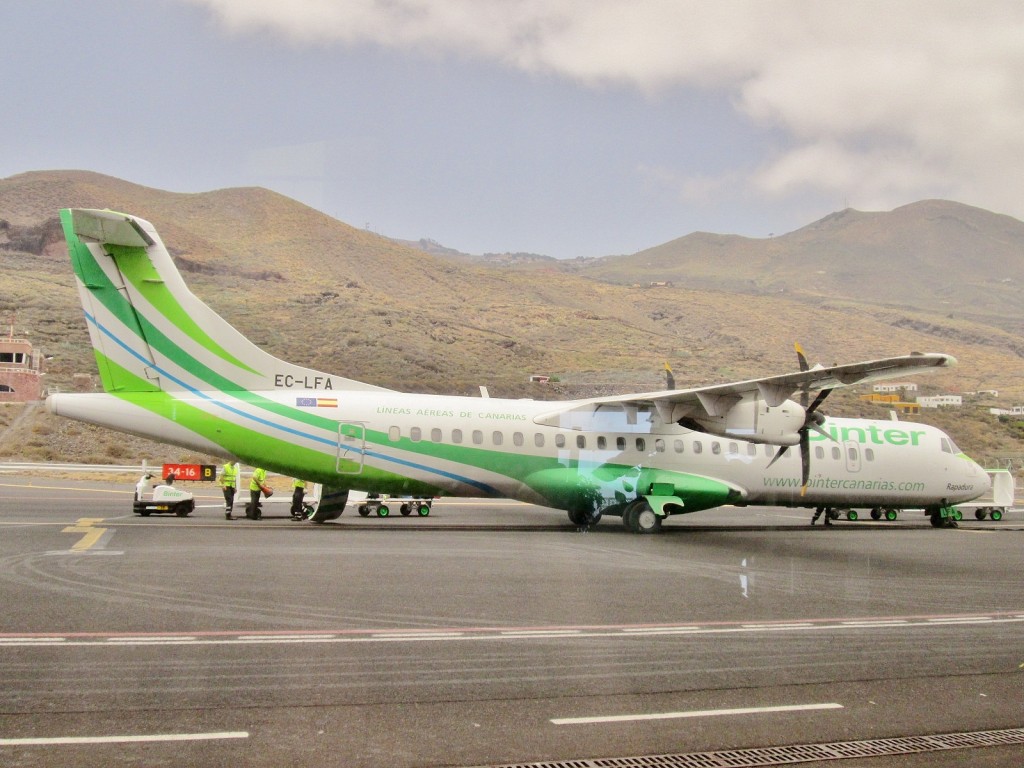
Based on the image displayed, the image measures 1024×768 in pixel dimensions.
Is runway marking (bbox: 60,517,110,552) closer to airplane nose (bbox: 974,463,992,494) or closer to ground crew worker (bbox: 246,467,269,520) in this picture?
ground crew worker (bbox: 246,467,269,520)

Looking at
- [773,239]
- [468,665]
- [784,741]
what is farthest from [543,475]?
[773,239]

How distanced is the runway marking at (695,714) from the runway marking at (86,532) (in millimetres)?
11238

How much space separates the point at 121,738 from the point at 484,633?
4.47 m

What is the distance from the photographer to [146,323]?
19.5 metres

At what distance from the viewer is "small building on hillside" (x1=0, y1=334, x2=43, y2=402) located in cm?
3562

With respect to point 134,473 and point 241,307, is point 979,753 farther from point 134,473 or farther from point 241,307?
point 134,473

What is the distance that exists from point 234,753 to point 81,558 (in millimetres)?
9611

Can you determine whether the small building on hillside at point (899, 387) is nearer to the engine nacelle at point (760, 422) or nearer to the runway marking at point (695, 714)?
the engine nacelle at point (760, 422)

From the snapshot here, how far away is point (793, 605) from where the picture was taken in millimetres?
12352

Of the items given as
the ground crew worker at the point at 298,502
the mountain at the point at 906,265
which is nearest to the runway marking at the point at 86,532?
the ground crew worker at the point at 298,502

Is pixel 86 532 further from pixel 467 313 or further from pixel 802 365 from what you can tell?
pixel 467 313

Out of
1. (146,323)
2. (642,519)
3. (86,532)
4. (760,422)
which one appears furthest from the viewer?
(642,519)

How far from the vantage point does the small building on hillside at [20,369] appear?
117 ft

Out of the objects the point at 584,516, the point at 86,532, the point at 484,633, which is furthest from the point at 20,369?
the point at 484,633
